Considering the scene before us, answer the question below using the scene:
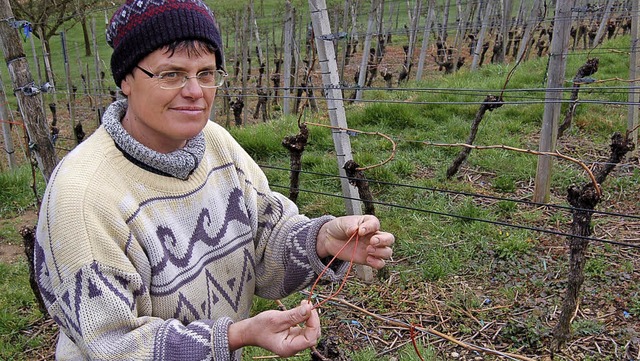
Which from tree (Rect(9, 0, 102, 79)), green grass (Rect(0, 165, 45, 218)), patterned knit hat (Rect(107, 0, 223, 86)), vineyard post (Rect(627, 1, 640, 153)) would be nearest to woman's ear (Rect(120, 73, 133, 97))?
patterned knit hat (Rect(107, 0, 223, 86))

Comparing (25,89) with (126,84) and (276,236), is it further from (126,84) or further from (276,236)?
(276,236)

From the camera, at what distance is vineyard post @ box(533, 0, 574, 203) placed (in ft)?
12.5

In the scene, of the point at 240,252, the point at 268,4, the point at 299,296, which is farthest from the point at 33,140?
the point at 268,4

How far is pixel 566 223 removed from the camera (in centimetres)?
401

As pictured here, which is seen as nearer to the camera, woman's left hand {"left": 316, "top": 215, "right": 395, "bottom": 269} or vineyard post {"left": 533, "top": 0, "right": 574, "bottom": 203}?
woman's left hand {"left": 316, "top": 215, "right": 395, "bottom": 269}

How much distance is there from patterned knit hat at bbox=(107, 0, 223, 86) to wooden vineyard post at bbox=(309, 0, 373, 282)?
5.53 ft

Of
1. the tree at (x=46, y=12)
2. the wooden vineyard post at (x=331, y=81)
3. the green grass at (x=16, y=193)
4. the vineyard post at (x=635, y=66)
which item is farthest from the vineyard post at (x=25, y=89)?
the tree at (x=46, y=12)

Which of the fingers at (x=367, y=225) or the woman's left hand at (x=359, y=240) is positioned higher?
the fingers at (x=367, y=225)

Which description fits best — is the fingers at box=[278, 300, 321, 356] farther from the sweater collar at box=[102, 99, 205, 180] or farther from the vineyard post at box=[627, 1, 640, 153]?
the vineyard post at box=[627, 1, 640, 153]

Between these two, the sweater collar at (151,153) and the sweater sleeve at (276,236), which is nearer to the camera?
the sweater collar at (151,153)

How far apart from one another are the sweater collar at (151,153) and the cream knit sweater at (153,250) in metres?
0.01

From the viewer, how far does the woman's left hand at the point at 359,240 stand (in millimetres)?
1697

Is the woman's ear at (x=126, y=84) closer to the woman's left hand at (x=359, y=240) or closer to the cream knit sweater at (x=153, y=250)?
the cream knit sweater at (x=153, y=250)

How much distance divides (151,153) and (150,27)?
0.35 meters
